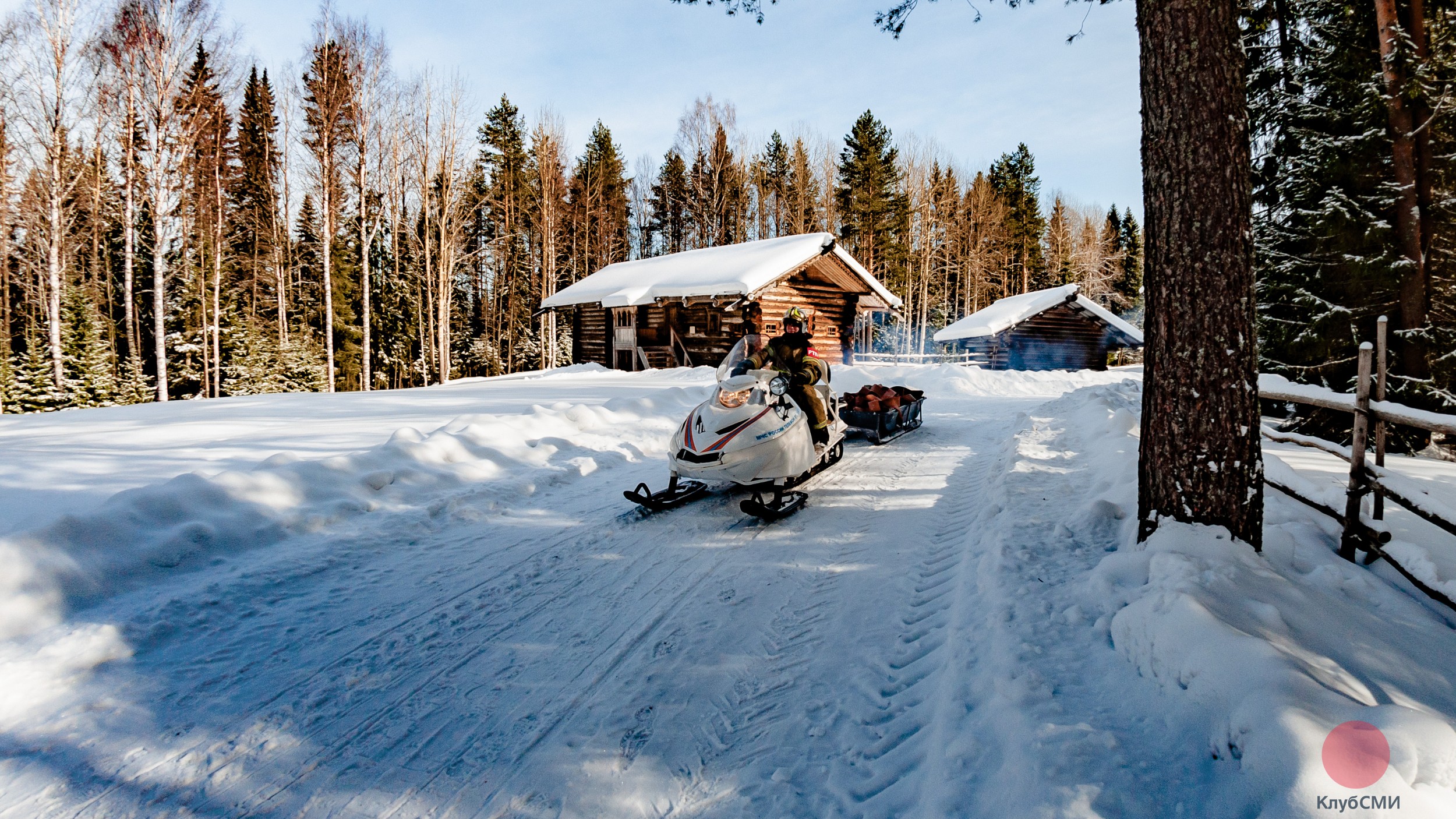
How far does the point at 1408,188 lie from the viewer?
848 cm

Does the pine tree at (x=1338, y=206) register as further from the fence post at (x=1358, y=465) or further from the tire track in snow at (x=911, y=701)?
the tire track in snow at (x=911, y=701)

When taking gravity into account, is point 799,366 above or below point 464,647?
above

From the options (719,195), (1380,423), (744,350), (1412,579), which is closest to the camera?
(1412,579)

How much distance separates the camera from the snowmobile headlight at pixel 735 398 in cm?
545

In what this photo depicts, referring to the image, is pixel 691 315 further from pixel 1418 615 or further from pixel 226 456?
pixel 1418 615

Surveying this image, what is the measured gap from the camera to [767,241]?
2353cm

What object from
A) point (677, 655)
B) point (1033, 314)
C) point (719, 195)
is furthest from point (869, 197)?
point (677, 655)

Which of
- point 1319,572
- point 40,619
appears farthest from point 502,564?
point 1319,572

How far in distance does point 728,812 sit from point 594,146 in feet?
140

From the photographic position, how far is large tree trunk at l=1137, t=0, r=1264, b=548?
3352 millimetres

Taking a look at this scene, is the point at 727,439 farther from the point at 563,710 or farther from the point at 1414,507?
the point at 1414,507

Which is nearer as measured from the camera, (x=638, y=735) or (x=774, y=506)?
(x=638, y=735)

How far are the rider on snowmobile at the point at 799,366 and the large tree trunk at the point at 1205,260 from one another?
3.15 m

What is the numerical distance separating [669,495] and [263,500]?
3026 mm
